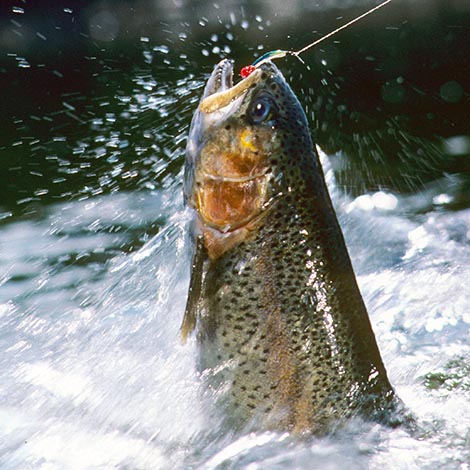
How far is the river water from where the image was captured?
3219 mm

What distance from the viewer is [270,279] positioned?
2963mm

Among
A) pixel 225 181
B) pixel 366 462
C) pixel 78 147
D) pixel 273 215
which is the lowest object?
pixel 366 462

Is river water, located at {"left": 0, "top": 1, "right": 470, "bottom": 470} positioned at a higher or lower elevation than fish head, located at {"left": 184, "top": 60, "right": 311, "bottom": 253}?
lower

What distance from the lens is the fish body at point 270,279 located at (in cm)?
294

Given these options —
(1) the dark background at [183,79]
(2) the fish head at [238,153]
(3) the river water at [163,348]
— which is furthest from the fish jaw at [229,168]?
(1) the dark background at [183,79]

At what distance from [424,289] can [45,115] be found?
34.7ft

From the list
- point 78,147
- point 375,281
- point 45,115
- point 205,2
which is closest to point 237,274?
point 375,281

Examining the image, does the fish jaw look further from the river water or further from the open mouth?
the river water

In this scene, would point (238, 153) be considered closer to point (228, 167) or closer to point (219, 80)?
point (228, 167)

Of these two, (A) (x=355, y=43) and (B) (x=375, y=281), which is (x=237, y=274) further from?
(A) (x=355, y=43)

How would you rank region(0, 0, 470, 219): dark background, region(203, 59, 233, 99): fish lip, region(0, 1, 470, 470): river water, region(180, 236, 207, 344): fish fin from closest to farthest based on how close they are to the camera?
region(180, 236, 207, 344): fish fin, region(203, 59, 233, 99): fish lip, region(0, 1, 470, 470): river water, region(0, 0, 470, 219): dark background

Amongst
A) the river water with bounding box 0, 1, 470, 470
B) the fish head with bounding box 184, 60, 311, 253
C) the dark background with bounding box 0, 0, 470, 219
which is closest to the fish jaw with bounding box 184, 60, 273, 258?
the fish head with bounding box 184, 60, 311, 253

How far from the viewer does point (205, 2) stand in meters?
14.9

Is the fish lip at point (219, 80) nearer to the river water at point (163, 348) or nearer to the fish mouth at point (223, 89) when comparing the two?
the fish mouth at point (223, 89)
